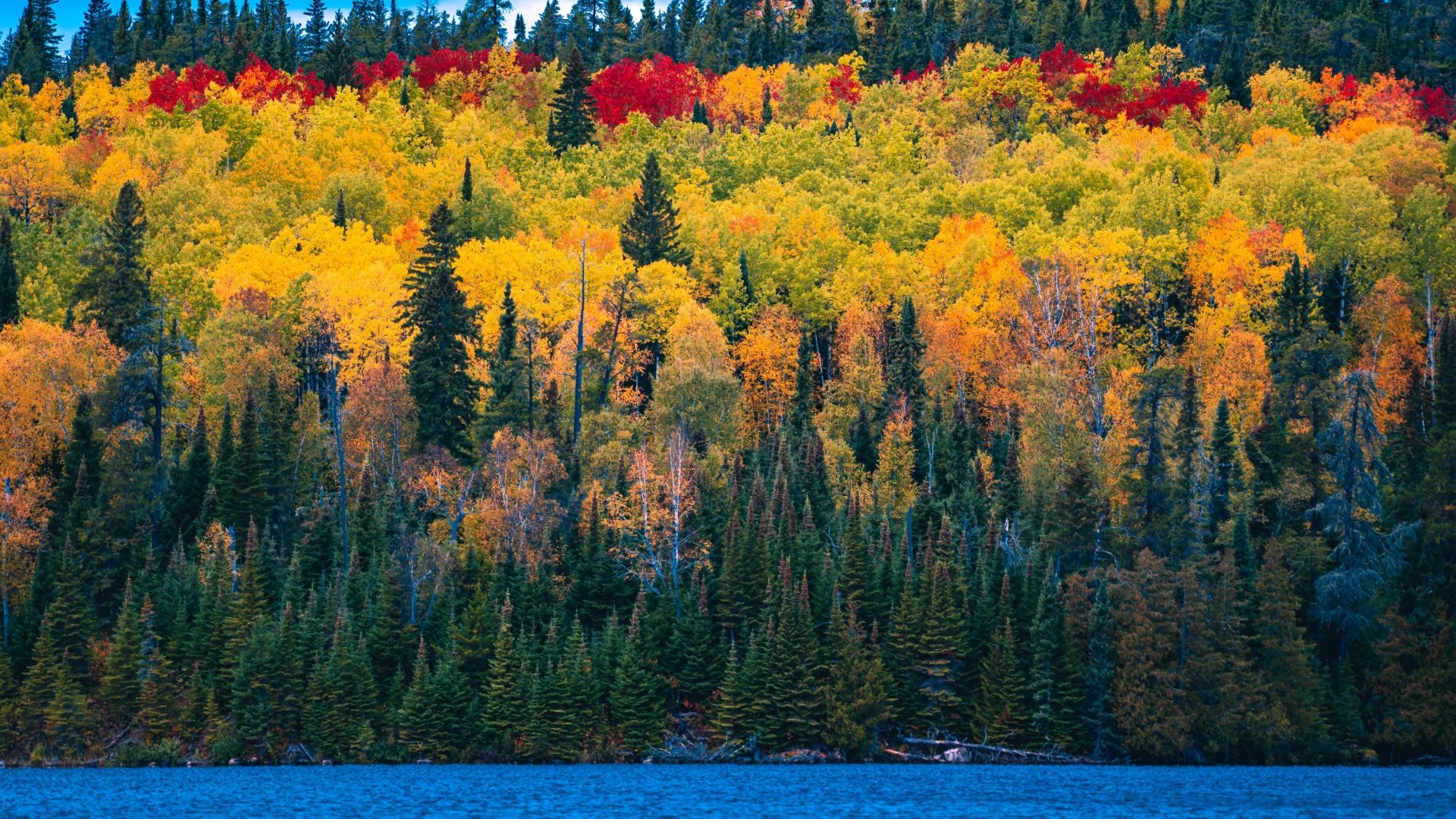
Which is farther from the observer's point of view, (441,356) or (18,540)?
(441,356)

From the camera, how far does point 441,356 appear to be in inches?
3878

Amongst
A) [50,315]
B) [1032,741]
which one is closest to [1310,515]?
[1032,741]

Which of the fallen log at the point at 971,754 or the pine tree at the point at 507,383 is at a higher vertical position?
the pine tree at the point at 507,383

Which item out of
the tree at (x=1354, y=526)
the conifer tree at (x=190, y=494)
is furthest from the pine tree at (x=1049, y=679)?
the conifer tree at (x=190, y=494)

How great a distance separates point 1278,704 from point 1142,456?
15337 mm

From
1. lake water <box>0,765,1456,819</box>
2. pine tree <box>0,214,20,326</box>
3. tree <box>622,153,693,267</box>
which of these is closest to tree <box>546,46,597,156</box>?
tree <box>622,153,693,267</box>

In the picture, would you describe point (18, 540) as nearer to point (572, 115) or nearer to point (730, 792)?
point (730, 792)

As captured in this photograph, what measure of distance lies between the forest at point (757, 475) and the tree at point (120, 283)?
28 cm

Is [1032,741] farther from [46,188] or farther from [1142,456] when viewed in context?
[46,188]

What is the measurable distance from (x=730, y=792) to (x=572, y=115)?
4898 inches

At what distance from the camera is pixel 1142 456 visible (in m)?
83.4

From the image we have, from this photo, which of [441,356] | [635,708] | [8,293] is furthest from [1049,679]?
[8,293]

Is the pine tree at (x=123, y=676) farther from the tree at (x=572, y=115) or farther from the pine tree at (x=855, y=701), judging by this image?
the tree at (x=572, y=115)

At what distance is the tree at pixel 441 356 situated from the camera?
313 ft
